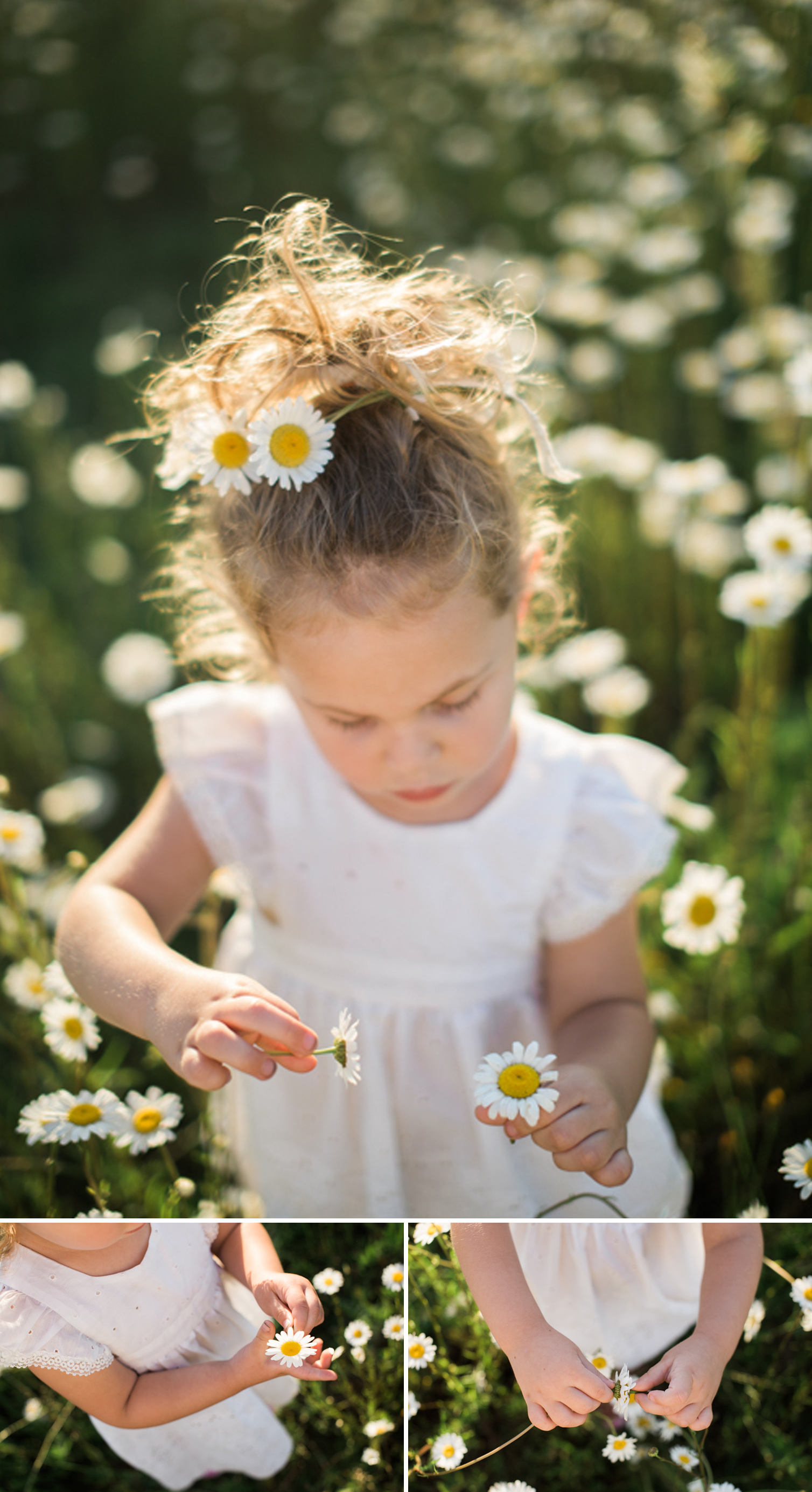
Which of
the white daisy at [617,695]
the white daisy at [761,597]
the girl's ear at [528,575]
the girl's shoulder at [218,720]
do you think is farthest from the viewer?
the white daisy at [617,695]

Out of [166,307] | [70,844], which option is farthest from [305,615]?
[166,307]

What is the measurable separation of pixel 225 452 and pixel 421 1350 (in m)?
0.60

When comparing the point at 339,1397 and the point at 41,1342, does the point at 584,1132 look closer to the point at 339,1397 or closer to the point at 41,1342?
the point at 339,1397

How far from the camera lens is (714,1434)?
0.68 m

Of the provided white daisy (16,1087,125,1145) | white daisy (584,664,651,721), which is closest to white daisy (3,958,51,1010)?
white daisy (16,1087,125,1145)

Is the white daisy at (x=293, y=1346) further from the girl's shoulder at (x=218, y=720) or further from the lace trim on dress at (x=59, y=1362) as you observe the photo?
the girl's shoulder at (x=218, y=720)

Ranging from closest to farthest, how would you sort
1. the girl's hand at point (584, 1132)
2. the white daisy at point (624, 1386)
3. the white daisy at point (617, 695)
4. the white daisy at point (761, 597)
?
the white daisy at point (624, 1386)
the girl's hand at point (584, 1132)
the white daisy at point (761, 597)
the white daisy at point (617, 695)

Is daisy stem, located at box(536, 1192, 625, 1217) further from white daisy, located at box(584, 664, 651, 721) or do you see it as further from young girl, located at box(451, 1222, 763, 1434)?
white daisy, located at box(584, 664, 651, 721)

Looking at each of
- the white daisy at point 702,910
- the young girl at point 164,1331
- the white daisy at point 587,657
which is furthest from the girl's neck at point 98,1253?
the white daisy at point 587,657

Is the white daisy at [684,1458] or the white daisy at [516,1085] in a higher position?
the white daisy at [516,1085]

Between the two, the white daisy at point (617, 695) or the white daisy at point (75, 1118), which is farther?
the white daisy at point (617, 695)

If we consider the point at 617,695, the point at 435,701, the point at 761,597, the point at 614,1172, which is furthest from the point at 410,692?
the point at 617,695

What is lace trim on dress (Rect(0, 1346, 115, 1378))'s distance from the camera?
26.7 inches

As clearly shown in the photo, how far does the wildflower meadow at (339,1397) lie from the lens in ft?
2.22
